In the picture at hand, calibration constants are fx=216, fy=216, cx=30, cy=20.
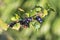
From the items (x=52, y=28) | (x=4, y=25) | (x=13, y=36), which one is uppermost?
(x=4, y=25)

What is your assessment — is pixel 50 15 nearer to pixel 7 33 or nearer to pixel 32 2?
pixel 32 2

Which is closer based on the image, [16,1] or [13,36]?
[13,36]

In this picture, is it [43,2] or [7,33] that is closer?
[7,33]

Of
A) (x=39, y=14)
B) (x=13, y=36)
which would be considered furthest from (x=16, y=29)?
(x=39, y=14)

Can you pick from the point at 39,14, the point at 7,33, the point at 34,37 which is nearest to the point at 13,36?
the point at 7,33

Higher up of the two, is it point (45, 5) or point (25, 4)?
point (25, 4)

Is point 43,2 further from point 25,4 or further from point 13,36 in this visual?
point 13,36
